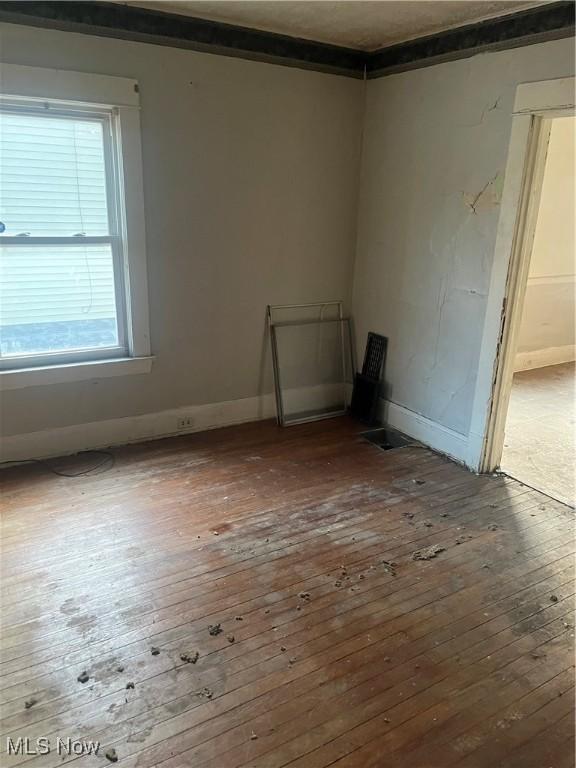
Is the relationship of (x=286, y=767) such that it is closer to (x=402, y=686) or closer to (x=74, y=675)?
(x=402, y=686)

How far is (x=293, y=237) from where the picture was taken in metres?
3.97

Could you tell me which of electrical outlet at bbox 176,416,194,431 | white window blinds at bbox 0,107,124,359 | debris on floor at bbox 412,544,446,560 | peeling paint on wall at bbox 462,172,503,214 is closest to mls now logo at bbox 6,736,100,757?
debris on floor at bbox 412,544,446,560

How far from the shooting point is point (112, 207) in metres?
3.35

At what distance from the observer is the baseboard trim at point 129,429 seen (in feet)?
11.2

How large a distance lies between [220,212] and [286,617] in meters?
2.55

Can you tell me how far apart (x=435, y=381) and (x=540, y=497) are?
979 millimetres

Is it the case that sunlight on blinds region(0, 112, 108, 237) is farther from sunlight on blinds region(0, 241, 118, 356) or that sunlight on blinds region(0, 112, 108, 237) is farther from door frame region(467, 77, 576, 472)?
door frame region(467, 77, 576, 472)

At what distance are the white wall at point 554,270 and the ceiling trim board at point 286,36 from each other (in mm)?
2077

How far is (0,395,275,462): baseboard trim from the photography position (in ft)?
11.2

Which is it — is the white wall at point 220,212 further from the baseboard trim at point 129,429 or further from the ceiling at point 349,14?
the ceiling at point 349,14

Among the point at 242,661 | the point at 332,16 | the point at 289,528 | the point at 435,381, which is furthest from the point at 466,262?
the point at 242,661

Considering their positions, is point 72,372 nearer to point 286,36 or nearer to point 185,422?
point 185,422

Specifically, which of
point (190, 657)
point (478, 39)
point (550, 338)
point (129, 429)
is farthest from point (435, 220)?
point (190, 657)

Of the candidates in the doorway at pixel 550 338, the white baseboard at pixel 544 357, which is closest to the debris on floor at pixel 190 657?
the doorway at pixel 550 338
